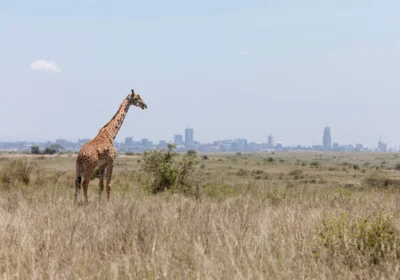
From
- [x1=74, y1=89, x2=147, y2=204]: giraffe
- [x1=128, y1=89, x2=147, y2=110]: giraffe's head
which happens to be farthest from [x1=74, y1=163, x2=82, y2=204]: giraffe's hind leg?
[x1=128, y1=89, x2=147, y2=110]: giraffe's head

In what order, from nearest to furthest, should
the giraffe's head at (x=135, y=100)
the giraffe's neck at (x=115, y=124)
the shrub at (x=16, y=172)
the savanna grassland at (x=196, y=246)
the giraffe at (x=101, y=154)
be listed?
the savanna grassland at (x=196, y=246)
the giraffe at (x=101, y=154)
the giraffe's neck at (x=115, y=124)
the giraffe's head at (x=135, y=100)
the shrub at (x=16, y=172)

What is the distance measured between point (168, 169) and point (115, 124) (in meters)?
4.21

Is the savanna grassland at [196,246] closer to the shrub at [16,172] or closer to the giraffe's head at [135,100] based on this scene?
the giraffe's head at [135,100]

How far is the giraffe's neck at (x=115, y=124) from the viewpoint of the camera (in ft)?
42.5

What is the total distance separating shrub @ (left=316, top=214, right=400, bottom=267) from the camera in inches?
241

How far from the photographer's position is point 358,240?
6.68 metres

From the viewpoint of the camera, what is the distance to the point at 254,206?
10531 mm

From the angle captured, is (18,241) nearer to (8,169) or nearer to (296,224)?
(296,224)

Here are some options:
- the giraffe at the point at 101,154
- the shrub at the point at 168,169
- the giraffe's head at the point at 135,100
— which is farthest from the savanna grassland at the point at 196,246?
the shrub at the point at 168,169

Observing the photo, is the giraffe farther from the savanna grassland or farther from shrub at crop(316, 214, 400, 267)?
shrub at crop(316, 214, 400, 267)

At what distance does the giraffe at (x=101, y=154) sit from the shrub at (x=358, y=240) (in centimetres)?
624

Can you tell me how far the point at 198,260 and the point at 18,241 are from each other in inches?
107

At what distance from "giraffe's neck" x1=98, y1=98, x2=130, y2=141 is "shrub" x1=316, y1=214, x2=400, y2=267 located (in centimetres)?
714

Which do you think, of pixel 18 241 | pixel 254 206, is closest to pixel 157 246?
pixel 18 241
